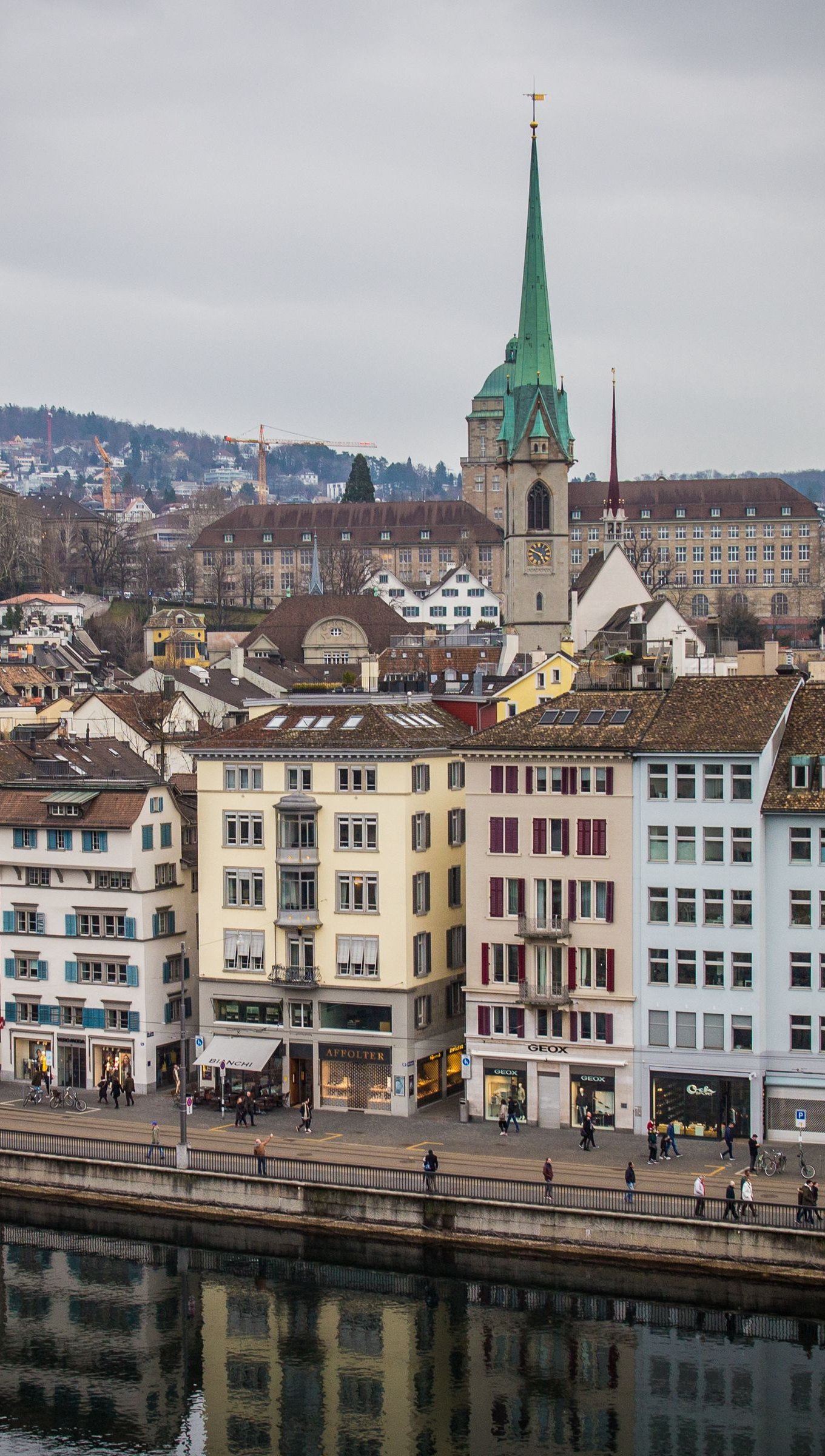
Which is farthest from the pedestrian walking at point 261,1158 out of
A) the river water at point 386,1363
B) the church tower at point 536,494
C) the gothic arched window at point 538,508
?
the gothic arched window at point 538,508

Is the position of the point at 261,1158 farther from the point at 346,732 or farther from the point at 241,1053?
the point at 346,732

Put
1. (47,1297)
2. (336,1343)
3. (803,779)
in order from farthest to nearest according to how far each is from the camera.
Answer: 1. (803,779)
2. (47,1297)
3. (336,1343)

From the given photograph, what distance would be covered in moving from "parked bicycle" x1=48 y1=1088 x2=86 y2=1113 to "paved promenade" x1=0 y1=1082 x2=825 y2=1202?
43 cm

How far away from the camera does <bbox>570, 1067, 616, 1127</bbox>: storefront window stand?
63.8 metres

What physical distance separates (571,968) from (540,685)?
871 inches

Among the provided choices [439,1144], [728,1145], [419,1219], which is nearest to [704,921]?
[728,1145]

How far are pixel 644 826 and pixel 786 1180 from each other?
1237 cm

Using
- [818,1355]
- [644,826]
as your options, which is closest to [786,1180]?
[818,1355]

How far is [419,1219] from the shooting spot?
2242 inches

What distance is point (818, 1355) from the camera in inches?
1940

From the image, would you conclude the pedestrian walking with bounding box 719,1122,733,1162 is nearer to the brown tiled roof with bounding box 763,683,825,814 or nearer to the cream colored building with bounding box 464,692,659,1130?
the cream colored building with bounding box 464,692,659,1130

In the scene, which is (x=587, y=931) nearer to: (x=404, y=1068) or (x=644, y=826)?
(x=644, y=826)

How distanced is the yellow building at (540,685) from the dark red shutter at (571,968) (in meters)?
16.2

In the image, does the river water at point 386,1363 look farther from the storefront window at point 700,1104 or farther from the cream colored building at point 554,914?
the cream colored building at point 554,914
